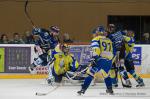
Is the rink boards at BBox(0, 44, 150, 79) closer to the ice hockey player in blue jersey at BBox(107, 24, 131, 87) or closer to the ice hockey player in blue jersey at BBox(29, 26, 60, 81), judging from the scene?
the ice hockey player in blue jersey at BBox(29, 26, 60, 81)

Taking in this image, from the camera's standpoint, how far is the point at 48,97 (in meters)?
10.6

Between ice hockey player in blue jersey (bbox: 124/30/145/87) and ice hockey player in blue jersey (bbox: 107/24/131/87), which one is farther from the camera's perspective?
ice hockey player in blue jersey (bbox: 124/30/145/87)

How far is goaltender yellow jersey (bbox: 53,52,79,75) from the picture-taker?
13156mm

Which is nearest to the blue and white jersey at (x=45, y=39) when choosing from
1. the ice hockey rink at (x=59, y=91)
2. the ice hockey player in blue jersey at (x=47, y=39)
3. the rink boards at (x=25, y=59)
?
the ice hockey player in blue jersey at (x=47, y=39)

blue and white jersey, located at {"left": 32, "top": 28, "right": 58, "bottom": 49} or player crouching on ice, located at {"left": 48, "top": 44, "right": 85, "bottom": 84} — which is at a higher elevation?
blue and white jersey, located at {"left": 32, "top": 28, "right": 58, "bottom": 49}

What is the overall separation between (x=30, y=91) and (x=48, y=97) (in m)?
1.31

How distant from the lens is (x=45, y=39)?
1327 centimetres

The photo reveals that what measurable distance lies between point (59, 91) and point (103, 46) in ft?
5.79

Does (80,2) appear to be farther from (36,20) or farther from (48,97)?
(48,97)

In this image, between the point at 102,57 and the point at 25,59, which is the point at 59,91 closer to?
the point at 102,57

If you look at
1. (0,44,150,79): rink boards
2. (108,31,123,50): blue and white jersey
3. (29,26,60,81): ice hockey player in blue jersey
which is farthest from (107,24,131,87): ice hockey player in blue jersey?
(0,44,150,79): rink boards

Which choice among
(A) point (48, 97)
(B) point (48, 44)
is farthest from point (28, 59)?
(A) point (48, 97)

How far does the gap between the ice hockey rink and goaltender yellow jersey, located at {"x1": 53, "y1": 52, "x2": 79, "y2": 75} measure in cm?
40

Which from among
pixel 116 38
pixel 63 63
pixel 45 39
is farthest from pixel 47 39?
pixel 116 38
